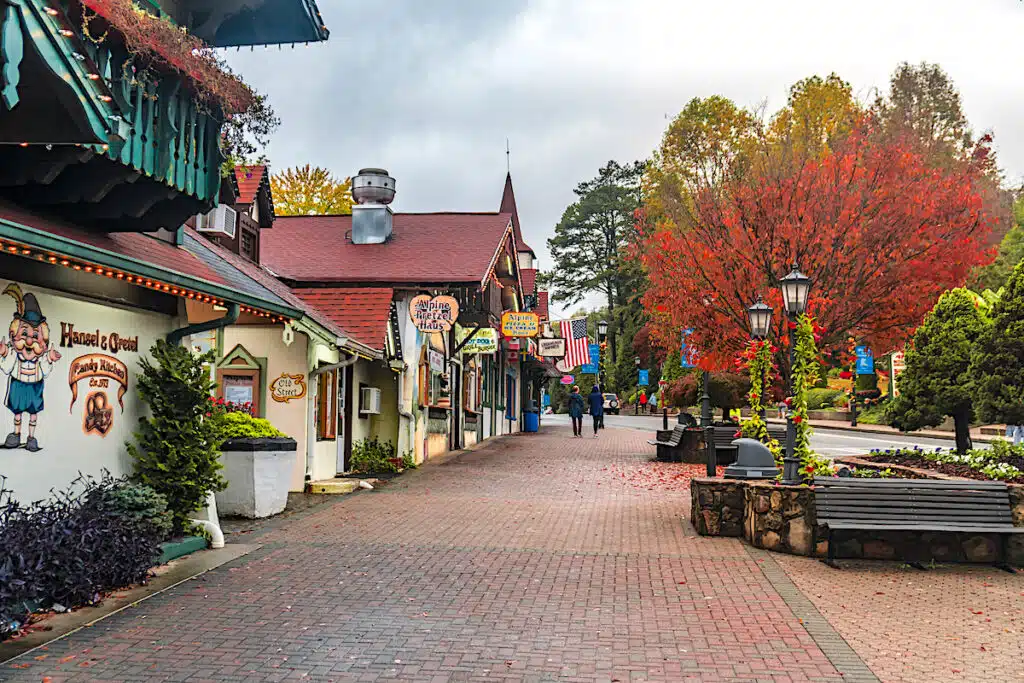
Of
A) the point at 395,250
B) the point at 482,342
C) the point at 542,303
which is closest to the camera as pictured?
the point at 395,250

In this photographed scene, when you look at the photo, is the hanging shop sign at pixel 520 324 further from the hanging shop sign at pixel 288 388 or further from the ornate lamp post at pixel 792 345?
the ornate lamp post at pixel 792 345

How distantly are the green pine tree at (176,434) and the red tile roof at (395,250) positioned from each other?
34.8 ft

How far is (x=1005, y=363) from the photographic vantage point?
12.5 m

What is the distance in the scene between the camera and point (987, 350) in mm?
12906

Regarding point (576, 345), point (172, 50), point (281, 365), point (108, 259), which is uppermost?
point (172, 50)

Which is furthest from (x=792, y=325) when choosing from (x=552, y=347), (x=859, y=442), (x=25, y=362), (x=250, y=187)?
(x=552, y=347)

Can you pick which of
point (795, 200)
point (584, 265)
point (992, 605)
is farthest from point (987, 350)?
point (584, 265)

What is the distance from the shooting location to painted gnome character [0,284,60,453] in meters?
7.06

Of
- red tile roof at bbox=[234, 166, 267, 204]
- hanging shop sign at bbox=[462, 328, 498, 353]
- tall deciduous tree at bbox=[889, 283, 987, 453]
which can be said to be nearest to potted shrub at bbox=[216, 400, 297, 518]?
red tile roof at bbox=[234, 166, 267, 204]

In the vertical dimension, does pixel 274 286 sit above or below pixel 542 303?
below

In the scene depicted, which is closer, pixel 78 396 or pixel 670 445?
pixel 78 396

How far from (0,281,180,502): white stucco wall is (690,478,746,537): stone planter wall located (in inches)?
249

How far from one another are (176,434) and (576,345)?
33.7 m

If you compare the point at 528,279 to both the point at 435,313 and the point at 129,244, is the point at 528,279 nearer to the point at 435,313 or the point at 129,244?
the point at 435,313
